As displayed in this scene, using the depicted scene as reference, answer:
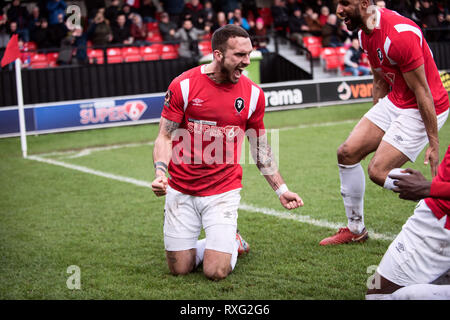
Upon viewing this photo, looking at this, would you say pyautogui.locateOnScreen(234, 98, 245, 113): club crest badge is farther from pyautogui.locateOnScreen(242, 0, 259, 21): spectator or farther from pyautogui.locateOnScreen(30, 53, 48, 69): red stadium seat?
pyautogui.locateOnScreen(242, 0, 259, 21): spectator

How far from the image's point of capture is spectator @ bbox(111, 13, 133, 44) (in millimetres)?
17453

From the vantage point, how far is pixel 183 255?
188 inches

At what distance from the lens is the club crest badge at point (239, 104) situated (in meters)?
4.78

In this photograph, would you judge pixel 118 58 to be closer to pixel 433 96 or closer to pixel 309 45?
pixel 309 45

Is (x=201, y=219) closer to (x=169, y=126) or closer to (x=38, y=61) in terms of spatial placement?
(x=169, y=126)

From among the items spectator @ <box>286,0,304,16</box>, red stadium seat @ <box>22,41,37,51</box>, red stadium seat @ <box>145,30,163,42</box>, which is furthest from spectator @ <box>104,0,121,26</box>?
spectator @ <box>286,0,304,16</box>

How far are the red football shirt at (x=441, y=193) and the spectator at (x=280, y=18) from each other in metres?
17.3

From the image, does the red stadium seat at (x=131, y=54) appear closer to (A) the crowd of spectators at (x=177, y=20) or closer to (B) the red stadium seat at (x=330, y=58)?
(A) the crowd of spectators at (x=177, y=20)

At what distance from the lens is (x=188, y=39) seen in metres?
18.1

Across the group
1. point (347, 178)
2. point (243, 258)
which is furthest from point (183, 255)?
point (347, 178)

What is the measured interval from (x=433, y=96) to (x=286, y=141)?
20.4 feet

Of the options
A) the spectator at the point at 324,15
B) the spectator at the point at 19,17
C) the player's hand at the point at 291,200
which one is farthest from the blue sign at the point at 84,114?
the player's hand at the point at 291,200

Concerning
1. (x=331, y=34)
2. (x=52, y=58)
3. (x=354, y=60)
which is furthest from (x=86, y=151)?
(x=331, y=34)

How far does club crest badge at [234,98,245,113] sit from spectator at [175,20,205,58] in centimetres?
1289
